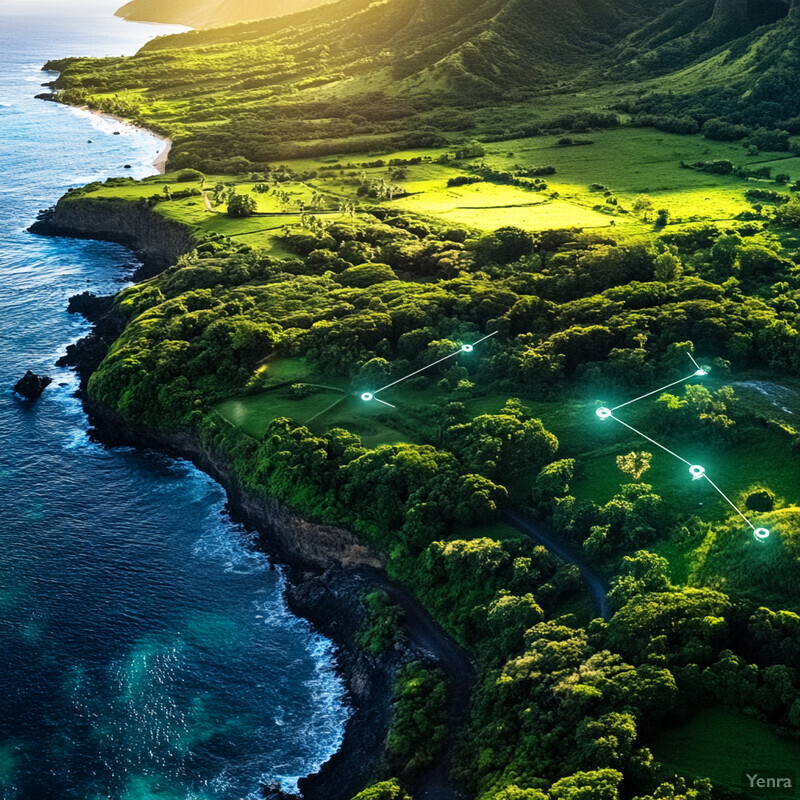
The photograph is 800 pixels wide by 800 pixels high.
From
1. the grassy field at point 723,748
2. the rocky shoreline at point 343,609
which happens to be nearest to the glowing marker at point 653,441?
the grassy field at point 723,748

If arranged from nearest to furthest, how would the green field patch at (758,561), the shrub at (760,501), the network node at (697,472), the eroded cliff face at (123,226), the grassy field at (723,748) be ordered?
the grassy field at (723,748), the green field patch at (758,561), the shrub at (760,501), the network node at (697,472), the eroded cliff face at (123,226)

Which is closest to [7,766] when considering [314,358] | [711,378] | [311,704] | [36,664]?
[36,664]

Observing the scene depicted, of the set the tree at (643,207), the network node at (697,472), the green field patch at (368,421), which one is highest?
the tree at (643,207)

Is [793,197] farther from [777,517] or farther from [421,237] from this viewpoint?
[777,517]

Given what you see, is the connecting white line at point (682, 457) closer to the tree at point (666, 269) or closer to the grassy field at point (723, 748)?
the grassy field at point (723, 748)

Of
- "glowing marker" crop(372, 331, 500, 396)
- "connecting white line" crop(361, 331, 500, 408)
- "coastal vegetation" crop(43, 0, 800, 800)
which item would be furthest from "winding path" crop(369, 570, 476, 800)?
"glowing marker" crop(372, 331, 500, 396)

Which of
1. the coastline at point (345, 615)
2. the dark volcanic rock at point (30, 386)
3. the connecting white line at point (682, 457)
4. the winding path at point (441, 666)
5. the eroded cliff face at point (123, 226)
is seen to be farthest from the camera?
the eroded cliff face at point (123, 226)

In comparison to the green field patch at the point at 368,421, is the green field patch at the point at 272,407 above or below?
above

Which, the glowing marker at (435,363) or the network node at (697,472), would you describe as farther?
the glowing marker at (435,363)
